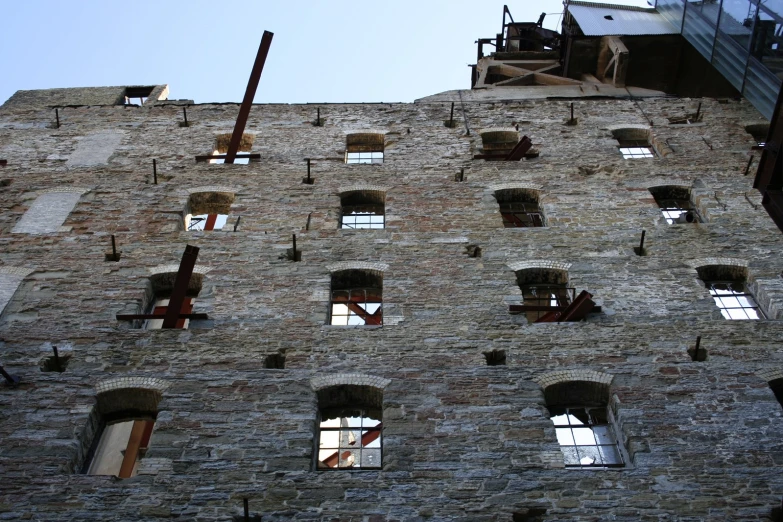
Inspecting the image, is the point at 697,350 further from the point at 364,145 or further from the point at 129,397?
the point at 364,145

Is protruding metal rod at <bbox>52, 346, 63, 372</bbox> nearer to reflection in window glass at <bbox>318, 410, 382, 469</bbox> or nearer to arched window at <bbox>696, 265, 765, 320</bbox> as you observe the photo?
reflection in window glass at <bbox>318, 410, 382, 469</bbox>

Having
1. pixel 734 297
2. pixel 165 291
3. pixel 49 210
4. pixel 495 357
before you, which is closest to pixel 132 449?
pixel 165 291

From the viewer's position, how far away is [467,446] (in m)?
11.8

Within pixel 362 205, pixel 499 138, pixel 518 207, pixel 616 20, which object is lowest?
pixel 518 207

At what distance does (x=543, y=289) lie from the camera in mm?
15883

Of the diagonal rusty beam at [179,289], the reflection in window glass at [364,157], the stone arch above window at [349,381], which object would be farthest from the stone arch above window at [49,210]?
the stone arch above window at [349,381]

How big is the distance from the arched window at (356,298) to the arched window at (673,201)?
6290 mm

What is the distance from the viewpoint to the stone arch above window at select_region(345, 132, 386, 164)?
2134 cm

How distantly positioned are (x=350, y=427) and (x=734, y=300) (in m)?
6.93

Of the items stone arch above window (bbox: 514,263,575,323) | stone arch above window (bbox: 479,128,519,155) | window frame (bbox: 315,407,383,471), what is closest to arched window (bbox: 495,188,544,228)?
stone arch above window (bbox: 514,263,575,323)

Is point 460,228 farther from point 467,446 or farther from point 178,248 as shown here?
point 467,446

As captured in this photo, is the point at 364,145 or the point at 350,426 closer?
the point at 350,426

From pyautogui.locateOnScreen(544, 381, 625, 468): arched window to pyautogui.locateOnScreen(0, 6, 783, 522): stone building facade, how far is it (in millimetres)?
46

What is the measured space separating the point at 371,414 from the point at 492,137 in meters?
10.7
